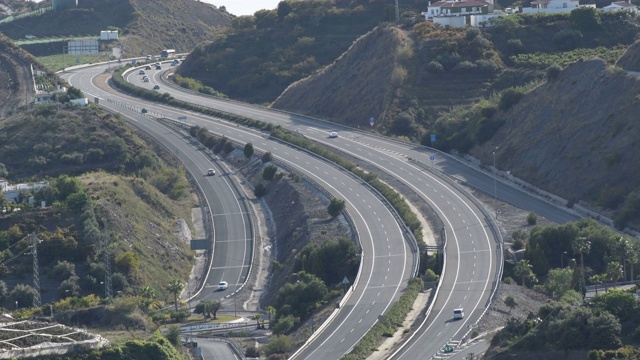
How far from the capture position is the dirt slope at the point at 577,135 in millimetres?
109938

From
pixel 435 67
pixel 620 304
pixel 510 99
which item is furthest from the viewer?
pixel 435 67

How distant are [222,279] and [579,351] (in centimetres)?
4419

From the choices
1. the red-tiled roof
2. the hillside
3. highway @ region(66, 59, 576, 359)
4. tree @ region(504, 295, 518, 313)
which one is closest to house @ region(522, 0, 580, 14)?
the red-tiled roof

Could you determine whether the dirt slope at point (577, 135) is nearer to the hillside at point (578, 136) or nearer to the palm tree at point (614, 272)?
the hillside at point (578, 136)

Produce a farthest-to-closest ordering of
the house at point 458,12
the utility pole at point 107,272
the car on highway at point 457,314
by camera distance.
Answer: the house at point 458,12 → the utility pole at point 107,272 → the car on highway at point 457,314

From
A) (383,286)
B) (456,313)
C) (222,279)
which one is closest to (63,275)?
(222,279)

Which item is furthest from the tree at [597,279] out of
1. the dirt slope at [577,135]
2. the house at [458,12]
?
the house at [458,12]

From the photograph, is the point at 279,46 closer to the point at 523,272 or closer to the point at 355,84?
the point at 355,84

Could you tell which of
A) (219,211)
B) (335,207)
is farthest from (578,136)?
(219,211)

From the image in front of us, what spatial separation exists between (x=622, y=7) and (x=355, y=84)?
101ft

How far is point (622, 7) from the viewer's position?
15975cm

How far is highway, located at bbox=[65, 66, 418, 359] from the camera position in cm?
8206

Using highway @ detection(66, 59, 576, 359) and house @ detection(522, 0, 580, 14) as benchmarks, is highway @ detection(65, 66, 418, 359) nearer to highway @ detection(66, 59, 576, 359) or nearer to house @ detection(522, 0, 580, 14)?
highway @ detection(66, 59, 576, 359)

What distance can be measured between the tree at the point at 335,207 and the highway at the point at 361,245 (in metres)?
0.92
